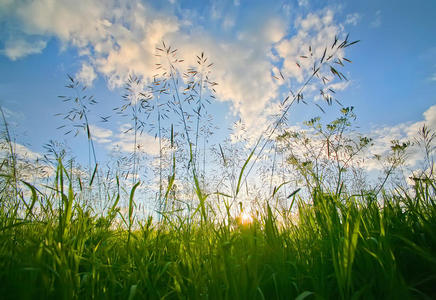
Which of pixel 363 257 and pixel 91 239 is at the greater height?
pixel 91 239

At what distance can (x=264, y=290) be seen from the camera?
1.29 meters

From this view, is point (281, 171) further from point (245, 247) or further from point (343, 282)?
point (343, 282)

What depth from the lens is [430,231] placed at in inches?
52.1

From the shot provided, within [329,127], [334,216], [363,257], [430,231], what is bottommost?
[363,257]

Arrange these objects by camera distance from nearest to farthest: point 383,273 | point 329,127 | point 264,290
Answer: point 383,273
point 264,290
point 329,127

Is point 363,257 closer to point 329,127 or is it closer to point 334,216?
point 334,216

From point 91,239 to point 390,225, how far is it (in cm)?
220

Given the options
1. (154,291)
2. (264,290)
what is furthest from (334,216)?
(154,291)

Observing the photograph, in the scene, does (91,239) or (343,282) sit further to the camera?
(91,239)

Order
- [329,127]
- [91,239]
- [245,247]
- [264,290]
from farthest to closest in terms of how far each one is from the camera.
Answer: [329,127], [91,239], [245,247], [264,290]

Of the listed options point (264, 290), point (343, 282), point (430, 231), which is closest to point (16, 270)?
point (264, 290)

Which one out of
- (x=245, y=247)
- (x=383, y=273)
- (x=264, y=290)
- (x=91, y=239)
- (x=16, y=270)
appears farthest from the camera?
(x=91, y=239)

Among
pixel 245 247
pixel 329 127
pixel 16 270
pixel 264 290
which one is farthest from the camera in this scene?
pixel 329 127

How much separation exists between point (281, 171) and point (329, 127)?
99 cm
